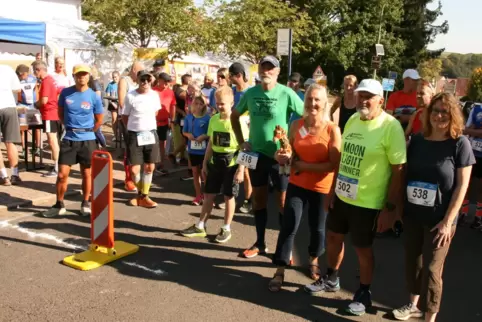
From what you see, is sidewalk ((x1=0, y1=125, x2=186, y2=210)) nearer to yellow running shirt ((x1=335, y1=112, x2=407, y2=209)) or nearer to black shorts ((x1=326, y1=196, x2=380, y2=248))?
black shorts ((x1=326, y1=196, x2=380, y2=248))

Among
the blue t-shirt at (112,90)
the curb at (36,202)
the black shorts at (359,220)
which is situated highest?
the blue t-shirt at (112,90)

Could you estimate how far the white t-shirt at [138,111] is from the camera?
670cm

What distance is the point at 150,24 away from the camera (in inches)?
595

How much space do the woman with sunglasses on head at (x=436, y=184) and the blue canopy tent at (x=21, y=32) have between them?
A: 8.61 m

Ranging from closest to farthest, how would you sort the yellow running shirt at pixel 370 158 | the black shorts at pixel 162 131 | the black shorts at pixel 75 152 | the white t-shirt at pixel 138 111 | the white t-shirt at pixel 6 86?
the yellow running shirt at pixel 370 158 < the black shorts at pixel 75 152 < the white t-shirt at pixel 138 111 < the white t-shirt at pixel 6 86 < the black shorts at pixel 162 131

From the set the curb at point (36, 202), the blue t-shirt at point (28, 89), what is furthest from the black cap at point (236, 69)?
the blue t-shirt at point (28, 89)

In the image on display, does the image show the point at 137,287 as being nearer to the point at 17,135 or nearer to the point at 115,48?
the point at 17,135

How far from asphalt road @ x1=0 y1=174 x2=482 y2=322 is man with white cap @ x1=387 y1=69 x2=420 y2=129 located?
1756 mm

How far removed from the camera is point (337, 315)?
389 centimetres

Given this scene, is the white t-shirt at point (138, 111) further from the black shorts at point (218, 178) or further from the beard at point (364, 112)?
the beard at point (364, 112)

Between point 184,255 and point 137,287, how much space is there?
885mm

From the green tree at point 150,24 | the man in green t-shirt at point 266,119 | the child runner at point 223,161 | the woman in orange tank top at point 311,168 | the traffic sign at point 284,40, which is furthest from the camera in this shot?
the green tree at point 150,24

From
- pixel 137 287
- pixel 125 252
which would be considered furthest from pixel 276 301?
pixel 125 252

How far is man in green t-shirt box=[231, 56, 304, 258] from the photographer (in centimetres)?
466
